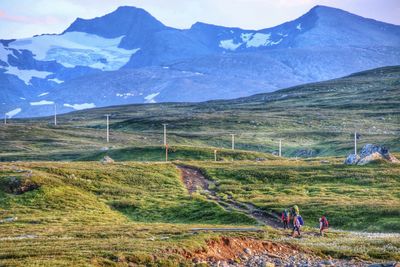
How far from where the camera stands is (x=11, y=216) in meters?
71.6

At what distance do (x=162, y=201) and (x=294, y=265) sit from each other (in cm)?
4223

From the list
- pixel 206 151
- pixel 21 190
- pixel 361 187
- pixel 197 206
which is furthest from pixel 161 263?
pixel 206 151

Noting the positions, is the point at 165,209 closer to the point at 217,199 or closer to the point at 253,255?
the point at 217,199

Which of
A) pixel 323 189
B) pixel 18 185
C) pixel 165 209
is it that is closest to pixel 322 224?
pixel 165 209

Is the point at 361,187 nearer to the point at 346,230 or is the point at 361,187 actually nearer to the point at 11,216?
the point at 346,230

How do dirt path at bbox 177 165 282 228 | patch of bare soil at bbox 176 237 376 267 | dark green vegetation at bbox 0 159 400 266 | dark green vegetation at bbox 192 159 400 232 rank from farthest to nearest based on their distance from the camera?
dirt path at bbox 177 165 282 228 < dark green vegetation at bbox 192 159 400 232 < dark green vegetation at bbox 0 159 400 266 < patch of bare soil at bbox 176 237 376 267

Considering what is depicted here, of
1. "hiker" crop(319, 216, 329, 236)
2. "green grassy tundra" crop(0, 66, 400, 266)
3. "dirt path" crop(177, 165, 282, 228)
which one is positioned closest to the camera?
"green grassy tundra" crop(0, 66, 400, 266)

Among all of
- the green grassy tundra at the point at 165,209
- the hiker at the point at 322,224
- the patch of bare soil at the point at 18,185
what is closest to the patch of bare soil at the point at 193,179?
the green grassy tundra at the point at 165,209

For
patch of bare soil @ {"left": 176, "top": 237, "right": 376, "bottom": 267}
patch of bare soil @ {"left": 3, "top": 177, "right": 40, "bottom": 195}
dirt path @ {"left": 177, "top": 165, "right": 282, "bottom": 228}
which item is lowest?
dirt path @ {"left": 177, "top": 165, "right": 282, "bottom": 228}

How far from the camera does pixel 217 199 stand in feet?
286

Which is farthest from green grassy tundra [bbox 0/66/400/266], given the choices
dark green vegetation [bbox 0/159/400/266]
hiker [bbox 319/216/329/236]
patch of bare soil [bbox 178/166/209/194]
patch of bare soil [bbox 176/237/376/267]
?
patch of bare soil [bbox 178/166/209/194]

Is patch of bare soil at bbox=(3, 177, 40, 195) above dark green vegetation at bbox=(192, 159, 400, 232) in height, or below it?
above

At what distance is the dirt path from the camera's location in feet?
241

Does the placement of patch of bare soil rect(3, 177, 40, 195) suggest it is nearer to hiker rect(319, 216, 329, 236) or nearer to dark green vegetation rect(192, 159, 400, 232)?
dark green vegetation rect(192, 159, 400, 232)
